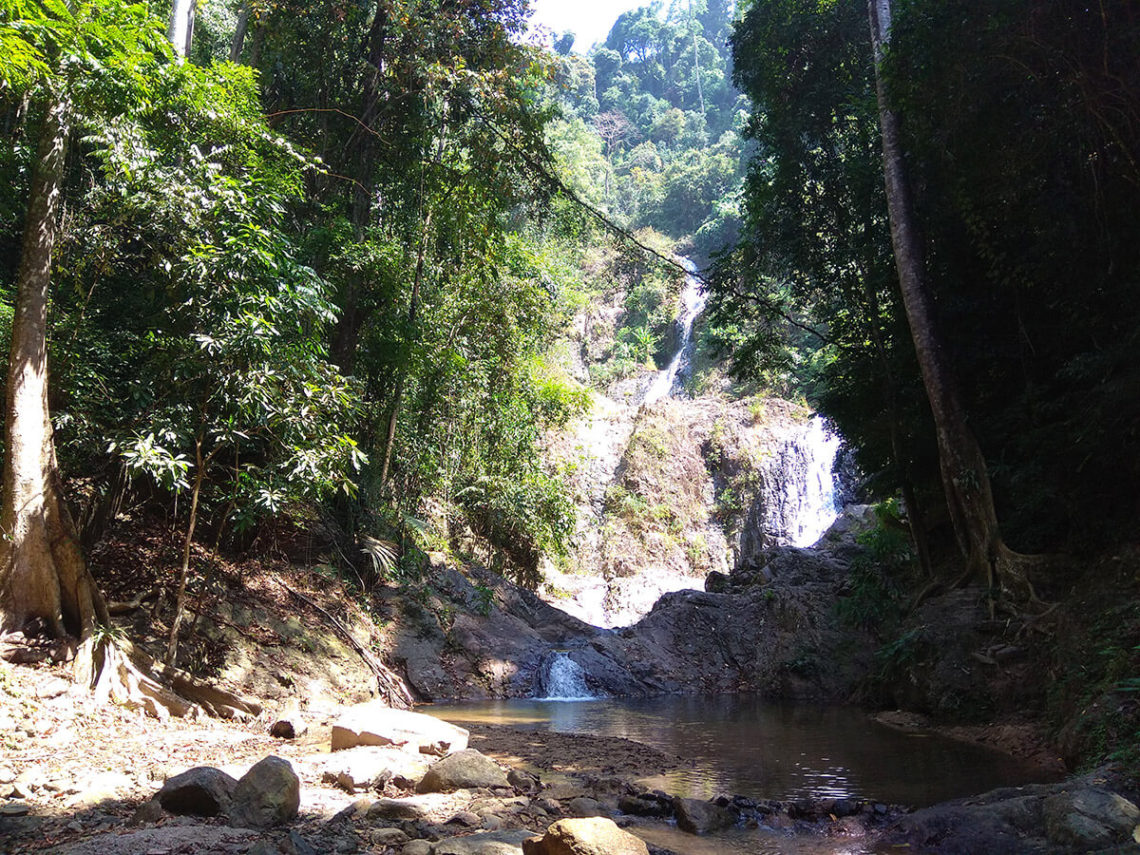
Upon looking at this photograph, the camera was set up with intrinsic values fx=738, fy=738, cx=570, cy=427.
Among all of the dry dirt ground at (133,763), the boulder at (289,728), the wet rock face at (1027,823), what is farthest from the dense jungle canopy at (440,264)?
the wet rock face at (1027,823)

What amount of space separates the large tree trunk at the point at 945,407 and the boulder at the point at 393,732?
6.98 meters

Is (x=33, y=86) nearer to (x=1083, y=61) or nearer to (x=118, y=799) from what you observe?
(x=118, y=799)

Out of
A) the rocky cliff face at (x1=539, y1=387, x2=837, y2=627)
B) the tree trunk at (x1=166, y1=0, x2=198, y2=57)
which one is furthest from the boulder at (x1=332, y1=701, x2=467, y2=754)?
the rocky cliff face at (x1=539, y1=387, x2=837, y2=627)

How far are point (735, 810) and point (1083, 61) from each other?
7.77 m

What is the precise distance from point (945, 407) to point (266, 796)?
9330 mm

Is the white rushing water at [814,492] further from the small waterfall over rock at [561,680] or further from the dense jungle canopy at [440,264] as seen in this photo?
the small waterfall over rock at [561,680]

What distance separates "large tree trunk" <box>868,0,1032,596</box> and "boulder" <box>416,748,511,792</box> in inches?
274

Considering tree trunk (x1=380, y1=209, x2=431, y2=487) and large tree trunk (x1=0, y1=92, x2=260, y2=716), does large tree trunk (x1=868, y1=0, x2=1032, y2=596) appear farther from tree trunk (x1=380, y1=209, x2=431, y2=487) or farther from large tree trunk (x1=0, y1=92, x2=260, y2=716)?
large tree trunk (x1=0, y1=92, x2=260, y2=716)

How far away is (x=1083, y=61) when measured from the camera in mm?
7340

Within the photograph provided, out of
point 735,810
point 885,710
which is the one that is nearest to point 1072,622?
point 885,710

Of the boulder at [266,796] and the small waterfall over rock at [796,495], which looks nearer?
the boulder at [266,796]

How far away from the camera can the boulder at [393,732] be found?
605 centimetres

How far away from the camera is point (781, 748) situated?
8078mm

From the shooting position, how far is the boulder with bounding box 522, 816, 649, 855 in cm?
339
